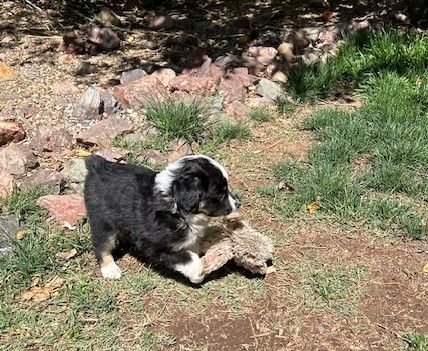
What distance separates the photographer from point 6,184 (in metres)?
4.47

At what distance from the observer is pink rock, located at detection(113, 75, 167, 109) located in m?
5.63

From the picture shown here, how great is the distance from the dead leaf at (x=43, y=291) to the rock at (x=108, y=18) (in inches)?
187

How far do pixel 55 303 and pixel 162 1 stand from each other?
631cm

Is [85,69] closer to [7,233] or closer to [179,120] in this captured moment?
[179,120]

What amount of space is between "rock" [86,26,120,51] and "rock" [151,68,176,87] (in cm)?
117

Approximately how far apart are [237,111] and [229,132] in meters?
0.45

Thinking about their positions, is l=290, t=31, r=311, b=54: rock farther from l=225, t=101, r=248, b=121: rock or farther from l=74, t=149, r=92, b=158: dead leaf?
l=74, t=149, r=92, b=158: dead leaf

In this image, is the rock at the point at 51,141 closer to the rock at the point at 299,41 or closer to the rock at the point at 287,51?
the rock at the point at 287,51

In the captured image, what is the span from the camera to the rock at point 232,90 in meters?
5.82

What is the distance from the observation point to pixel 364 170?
15.8ft

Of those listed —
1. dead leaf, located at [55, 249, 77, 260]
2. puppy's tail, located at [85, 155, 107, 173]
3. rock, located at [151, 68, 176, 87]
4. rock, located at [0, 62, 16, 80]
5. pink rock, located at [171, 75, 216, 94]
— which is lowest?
rock, located at [0, 62, 16, 80]

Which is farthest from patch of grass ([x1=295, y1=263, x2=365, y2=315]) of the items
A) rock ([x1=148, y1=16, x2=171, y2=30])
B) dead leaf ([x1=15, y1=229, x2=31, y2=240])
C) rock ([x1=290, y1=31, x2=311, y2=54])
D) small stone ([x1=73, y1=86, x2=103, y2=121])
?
rock ([x1=148, y1=16, x2=171, y2=30])

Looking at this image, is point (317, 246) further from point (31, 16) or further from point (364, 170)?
point (31, 16)

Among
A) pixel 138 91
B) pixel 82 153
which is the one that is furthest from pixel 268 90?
pixel 82 153
